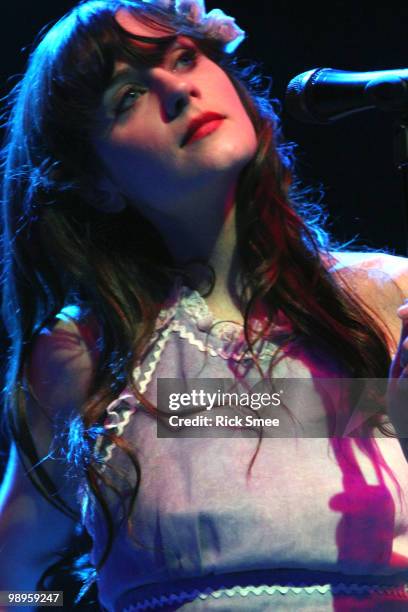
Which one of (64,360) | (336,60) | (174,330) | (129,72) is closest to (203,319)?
(174,330)

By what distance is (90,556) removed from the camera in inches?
42.6

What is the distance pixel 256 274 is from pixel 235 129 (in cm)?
15

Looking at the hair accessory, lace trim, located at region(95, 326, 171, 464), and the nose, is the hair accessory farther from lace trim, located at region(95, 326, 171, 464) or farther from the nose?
lace trim, located at region(95, 326, 171, 464)

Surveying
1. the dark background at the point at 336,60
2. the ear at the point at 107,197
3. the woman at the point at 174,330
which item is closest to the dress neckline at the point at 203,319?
the woman at the point at 174,330

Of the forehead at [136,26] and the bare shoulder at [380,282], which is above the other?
the forehead at [136,26]

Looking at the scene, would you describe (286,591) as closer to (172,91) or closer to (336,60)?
(172,91)

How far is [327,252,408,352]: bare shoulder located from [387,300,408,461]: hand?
0.15 m

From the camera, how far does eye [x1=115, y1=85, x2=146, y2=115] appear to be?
101 centimetres

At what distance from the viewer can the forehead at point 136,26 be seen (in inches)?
39.6

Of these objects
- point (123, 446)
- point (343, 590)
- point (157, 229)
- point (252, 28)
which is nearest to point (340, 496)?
point (343, 590)

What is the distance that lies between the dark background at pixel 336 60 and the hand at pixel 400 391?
0.57 m

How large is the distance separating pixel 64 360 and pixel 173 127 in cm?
27

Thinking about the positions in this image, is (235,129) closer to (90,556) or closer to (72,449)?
(72,449)

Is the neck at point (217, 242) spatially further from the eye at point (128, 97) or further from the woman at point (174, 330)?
the eye at point (128, 97)
